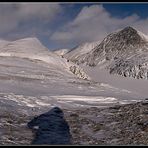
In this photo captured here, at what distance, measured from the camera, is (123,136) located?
12430 mm

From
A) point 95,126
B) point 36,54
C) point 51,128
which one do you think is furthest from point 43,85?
point 36,54

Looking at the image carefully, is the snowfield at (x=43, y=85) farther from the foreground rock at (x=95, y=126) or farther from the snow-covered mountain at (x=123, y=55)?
Result: the snow-covered mountain at (x=123, y=55)

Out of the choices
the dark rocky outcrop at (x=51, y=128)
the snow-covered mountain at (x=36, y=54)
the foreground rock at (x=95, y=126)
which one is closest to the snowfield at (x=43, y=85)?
the snow-covered mountain at (x=36, y=54)

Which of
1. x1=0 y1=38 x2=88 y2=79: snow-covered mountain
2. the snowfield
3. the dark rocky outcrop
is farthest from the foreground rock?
x1=0 y1=38 x2=88 y2=79: snow-covered mountain

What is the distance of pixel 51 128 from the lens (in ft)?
43.6

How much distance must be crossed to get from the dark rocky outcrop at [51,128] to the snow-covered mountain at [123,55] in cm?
3946

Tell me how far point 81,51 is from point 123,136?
3305 inches

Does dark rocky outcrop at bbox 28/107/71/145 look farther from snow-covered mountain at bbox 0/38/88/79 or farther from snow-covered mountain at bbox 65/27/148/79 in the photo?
snow-covered mountain at bbox 65/27/148/79

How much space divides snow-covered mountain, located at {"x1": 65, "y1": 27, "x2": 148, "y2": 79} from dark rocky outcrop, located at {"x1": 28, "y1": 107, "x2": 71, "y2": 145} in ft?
129

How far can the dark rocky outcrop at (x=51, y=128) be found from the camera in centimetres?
1138

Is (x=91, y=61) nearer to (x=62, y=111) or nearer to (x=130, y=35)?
(x=130, y=35)

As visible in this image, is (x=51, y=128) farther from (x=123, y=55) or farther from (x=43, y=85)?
(x=123, y=55)

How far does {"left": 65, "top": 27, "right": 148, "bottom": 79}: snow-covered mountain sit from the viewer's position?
56.5 m

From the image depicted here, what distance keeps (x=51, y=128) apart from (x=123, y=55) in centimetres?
6048
